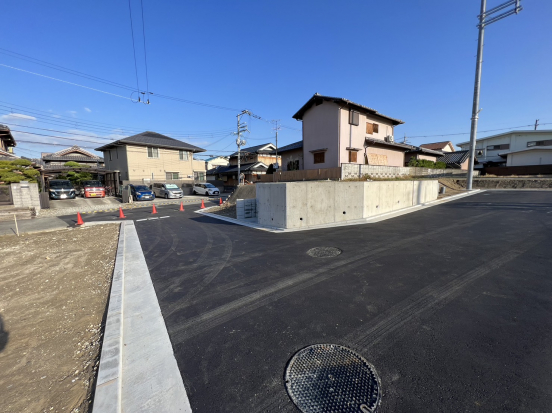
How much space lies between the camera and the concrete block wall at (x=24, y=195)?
13.8 m

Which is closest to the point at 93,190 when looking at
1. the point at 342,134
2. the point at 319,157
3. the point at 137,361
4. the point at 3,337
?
the point at 319,157

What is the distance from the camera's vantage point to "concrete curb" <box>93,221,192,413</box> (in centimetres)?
202

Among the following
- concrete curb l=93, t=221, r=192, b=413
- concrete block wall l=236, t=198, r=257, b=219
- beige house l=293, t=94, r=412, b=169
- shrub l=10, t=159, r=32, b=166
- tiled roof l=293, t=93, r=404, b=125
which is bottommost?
concrete curb l=93, t=221, r=192, b=413

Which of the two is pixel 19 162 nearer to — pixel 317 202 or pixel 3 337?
pixel 3 337

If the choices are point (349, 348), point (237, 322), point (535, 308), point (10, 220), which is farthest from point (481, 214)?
point (10, 220)

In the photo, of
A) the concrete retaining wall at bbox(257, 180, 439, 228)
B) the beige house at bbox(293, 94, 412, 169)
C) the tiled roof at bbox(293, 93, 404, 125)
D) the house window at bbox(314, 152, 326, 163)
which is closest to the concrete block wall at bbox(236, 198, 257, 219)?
the concrete retaining wall at bbox(257, 180, 439, 228)

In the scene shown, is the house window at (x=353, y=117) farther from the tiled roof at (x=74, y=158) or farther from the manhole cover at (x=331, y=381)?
the tiled roof at (x=74, y=158)

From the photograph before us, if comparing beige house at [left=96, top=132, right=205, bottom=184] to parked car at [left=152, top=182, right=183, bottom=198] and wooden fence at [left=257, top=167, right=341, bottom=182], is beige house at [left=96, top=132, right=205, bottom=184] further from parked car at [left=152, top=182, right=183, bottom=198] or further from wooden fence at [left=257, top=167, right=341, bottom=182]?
wooden fence at [left=257, top=167, right=341, bottom=182]

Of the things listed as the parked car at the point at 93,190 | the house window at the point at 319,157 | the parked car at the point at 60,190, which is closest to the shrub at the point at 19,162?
the parked car at the point at 60,190

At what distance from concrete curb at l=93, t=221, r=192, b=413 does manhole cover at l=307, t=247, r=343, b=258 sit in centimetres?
363

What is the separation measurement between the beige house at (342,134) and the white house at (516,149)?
2464 centimetres

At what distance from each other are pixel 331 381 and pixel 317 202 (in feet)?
23.8

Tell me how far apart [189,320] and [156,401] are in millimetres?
1184

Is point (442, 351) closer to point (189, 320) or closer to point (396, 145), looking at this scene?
point (189, 320)
